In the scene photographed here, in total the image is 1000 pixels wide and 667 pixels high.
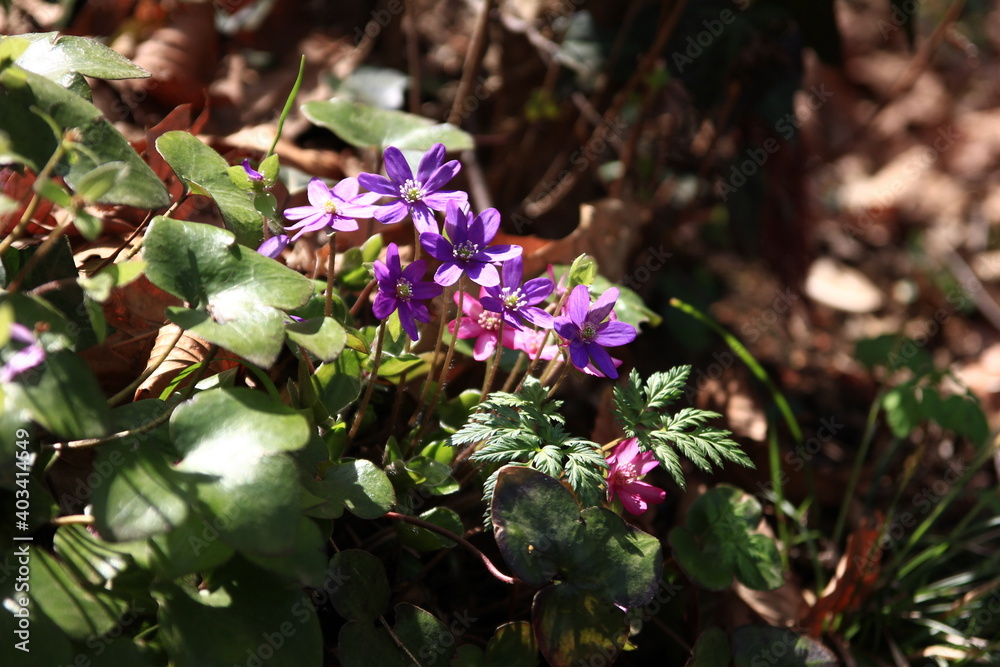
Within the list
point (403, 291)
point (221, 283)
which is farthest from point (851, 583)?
point (221, 283)

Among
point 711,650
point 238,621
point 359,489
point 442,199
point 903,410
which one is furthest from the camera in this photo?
point 903,410

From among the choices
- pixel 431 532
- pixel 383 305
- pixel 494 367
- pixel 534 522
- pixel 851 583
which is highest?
pixel 383 305

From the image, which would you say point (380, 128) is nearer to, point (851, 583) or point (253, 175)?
point (253, 175)

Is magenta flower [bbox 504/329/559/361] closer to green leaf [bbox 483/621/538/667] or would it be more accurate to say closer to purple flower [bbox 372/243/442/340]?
purple flower [bbox 372/243/442/340]

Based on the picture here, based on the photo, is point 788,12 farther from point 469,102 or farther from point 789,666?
point 789,666

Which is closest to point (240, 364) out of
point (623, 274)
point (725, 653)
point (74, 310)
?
point (74, 310)
